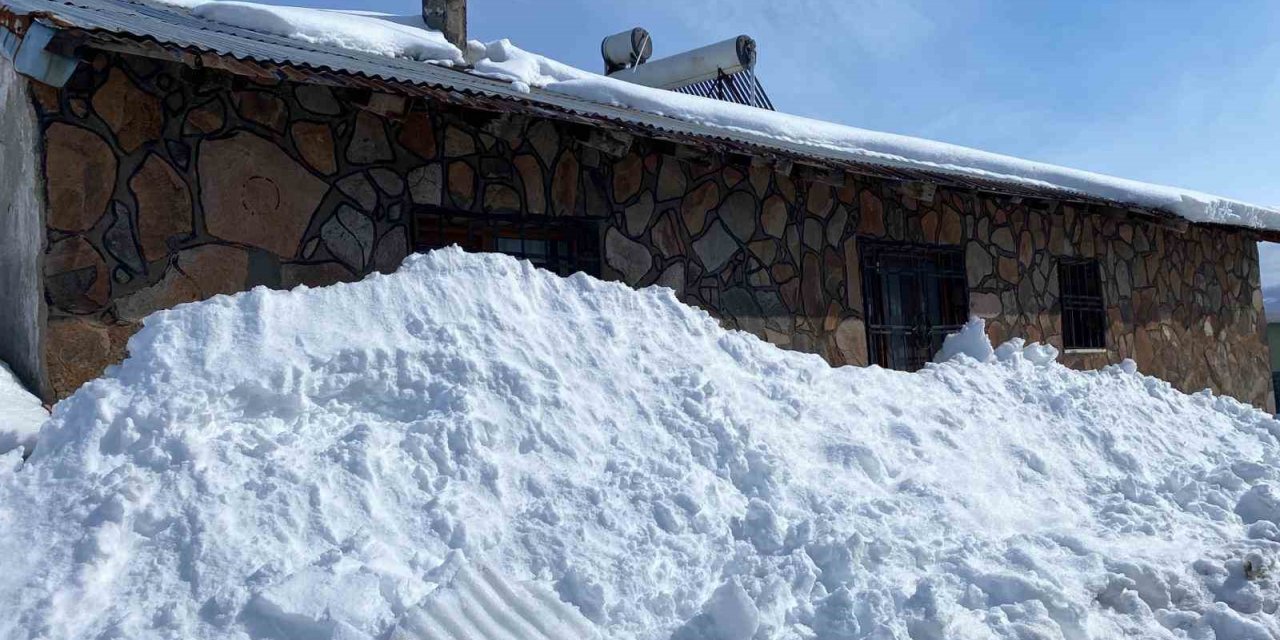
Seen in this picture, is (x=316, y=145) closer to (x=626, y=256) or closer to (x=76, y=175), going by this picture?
(x=76, y=175)

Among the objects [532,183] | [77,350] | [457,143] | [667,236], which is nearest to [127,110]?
[77,350]

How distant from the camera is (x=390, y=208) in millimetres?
A: 5613

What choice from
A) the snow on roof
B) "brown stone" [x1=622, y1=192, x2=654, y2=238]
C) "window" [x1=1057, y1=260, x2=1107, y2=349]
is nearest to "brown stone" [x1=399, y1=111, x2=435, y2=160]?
the snow on roof

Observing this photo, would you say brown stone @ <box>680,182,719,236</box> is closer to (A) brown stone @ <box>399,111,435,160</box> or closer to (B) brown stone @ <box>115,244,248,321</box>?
(A) brown stone @ <box>399,111,435,160</box>

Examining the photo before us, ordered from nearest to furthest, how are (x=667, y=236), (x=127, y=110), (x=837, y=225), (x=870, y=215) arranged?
(x=127, y=110) < (x=667, y=236) < (x=837, y=225) < (x=870, y=215)

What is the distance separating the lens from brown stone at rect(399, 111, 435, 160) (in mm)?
5691

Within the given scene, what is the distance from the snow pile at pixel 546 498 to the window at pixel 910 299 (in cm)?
231

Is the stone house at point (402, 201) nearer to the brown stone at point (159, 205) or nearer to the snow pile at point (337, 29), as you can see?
the brown stone at point (159, 205)

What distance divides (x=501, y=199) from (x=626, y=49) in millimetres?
7236

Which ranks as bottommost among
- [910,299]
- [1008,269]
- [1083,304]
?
[1083,304]

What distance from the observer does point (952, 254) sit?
8828mm

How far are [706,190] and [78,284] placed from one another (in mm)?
3983

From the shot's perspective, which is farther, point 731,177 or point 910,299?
point 910,299

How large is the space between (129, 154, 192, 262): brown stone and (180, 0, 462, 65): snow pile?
2547 mm
